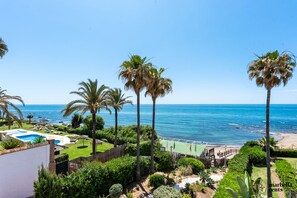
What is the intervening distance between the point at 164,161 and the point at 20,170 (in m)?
12.0

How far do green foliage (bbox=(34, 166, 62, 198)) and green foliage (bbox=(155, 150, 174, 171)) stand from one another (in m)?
10.6

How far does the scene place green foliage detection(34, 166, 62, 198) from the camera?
27.0 ft

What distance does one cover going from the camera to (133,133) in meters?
29.0

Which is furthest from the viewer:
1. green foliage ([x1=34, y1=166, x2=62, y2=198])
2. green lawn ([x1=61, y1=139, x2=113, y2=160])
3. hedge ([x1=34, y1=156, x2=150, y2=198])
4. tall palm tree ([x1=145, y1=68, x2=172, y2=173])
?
green lawn ([x1=61, y1=139, x2=113, y2=160])

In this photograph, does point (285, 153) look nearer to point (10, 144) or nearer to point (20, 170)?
point (20, 170)

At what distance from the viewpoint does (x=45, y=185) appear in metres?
8.30

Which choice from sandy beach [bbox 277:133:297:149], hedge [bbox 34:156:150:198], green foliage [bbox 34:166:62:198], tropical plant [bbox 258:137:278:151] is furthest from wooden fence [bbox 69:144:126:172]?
sandy beach [bbox 277:133:297:149]

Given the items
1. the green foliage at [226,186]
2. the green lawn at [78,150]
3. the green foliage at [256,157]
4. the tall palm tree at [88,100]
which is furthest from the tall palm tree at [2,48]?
the green foliage at [256,157]

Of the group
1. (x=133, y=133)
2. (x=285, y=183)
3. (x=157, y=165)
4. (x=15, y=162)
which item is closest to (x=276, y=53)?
(x=285, y=183)

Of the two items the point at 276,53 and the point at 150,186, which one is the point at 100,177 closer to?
the point at 150,186

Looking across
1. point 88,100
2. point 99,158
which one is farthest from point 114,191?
point 88,100

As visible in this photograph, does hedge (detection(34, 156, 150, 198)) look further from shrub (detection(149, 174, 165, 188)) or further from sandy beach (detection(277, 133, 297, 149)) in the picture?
sandy beach (detection(277, 133, 297, 149))

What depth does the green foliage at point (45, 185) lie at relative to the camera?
27.0ft

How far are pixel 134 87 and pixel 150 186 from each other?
305 inches
